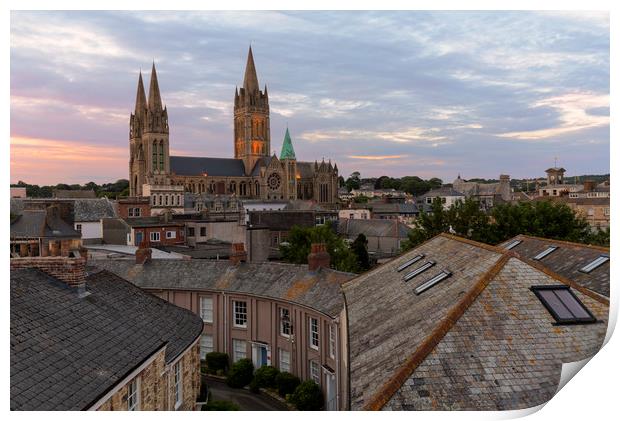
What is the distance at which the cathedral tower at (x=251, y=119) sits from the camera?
15700 cm

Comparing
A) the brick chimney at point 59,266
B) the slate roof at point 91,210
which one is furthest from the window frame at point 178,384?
the slate roof at point 91,210

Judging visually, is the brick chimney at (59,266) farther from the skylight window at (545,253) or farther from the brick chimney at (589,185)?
the brick chimney at (589,185)

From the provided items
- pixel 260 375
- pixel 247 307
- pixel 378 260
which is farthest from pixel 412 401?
pixel 378 260

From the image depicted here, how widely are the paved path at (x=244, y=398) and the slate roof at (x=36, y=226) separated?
19704 mm

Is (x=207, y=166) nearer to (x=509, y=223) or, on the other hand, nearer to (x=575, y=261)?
(x=509, y=223)

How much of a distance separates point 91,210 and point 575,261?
46285mm

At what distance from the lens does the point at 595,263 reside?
17.7 metres

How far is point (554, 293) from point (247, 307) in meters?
18.0

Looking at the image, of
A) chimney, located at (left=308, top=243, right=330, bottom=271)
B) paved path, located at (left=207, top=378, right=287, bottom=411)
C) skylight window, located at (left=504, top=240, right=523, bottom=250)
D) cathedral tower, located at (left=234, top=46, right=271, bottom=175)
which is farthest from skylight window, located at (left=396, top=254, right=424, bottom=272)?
cathedral tower, located at (left=234, top=46, right=271, bottom=175)

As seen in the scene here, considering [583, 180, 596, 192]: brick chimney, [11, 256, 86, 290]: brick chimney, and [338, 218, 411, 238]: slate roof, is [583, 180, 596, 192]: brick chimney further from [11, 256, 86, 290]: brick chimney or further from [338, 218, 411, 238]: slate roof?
[11, 256, 86, 290]: brick chimney

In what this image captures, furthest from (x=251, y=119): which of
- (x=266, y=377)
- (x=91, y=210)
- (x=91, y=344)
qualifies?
(x=91, y=344)

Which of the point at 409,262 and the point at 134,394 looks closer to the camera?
the point at 134,394

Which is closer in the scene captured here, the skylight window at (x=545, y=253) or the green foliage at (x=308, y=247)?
the skylight window at (x=545, y=253)

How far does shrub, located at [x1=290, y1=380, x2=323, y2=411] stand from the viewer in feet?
73.9
